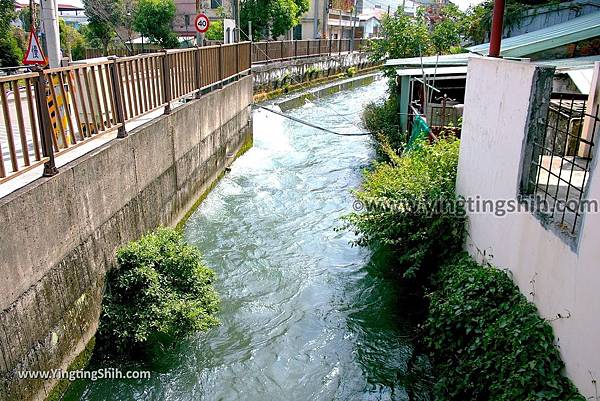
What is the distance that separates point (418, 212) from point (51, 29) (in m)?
6.78

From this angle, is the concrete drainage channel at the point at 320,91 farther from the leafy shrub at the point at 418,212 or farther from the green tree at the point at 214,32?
the leafy shrub at the point at 418,212

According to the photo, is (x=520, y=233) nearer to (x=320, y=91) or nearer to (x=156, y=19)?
(x=320, y=91)

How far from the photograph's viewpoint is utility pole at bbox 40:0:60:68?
336 inches

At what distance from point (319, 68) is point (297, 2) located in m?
6.53

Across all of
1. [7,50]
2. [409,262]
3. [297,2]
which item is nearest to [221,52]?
[409,262]

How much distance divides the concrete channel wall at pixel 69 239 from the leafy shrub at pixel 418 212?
3.34 m

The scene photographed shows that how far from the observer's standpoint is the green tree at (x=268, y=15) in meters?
32.5

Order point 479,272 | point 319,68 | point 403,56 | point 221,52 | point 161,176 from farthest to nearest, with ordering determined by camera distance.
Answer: point 319,68 < point 403,56 < point 221,52 < point 161,176 < point 479,272

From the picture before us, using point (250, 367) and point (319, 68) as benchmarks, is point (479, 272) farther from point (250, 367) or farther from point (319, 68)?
point (319, 68)

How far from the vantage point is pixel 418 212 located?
7.03m

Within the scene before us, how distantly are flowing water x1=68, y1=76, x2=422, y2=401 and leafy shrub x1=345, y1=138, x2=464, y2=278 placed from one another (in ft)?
3.15

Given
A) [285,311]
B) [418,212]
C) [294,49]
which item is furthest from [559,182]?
[294,49]

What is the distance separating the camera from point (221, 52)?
43.8 ft

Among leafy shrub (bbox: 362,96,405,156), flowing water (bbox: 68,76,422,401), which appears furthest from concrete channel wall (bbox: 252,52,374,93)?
flowing water (bbox: 68,76,422,401)
